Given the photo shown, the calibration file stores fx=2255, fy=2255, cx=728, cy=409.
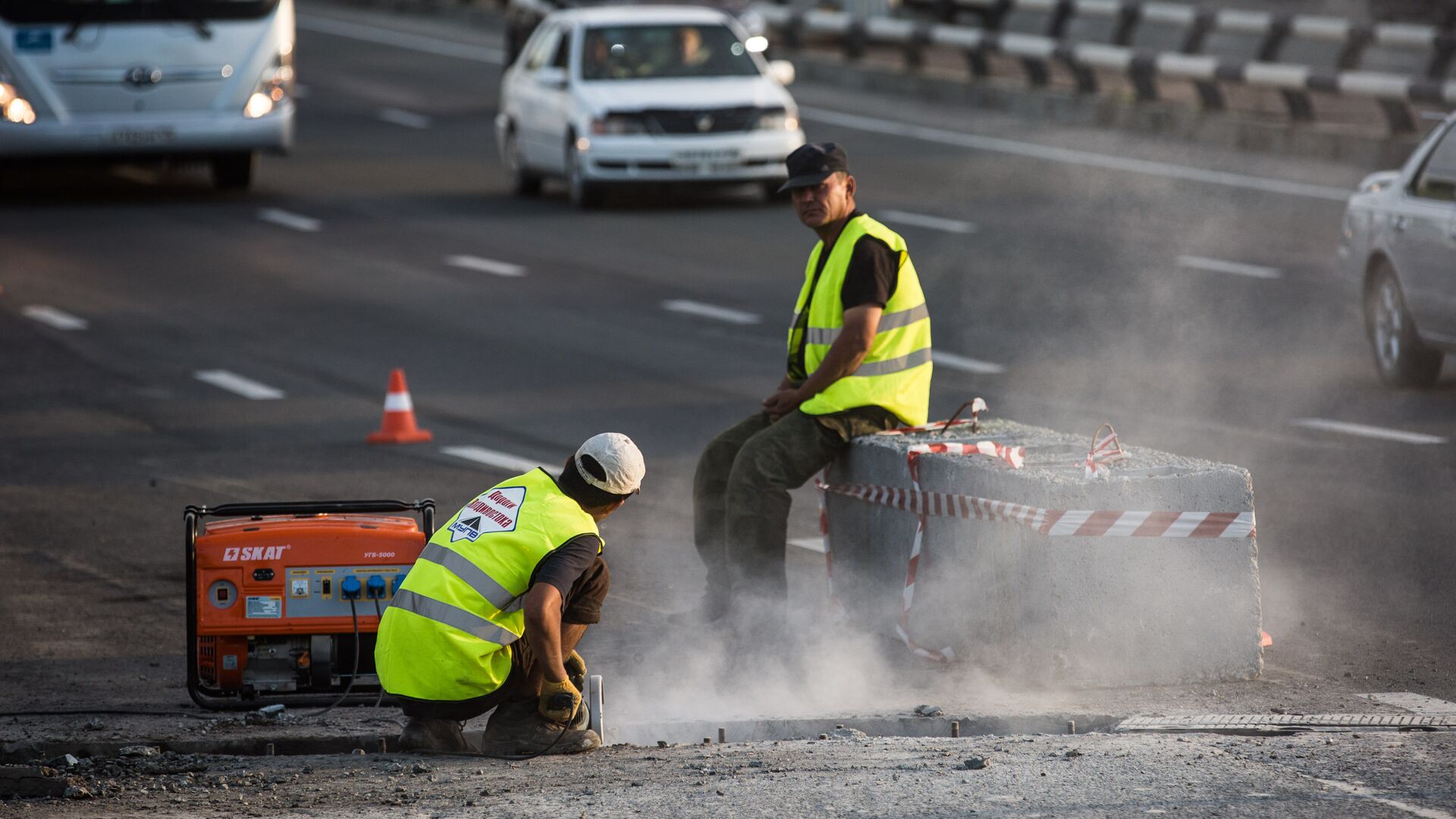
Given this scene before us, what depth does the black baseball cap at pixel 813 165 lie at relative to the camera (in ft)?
28.1

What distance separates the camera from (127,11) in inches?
875

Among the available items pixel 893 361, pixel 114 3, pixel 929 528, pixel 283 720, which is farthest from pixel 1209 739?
pixel 114 3

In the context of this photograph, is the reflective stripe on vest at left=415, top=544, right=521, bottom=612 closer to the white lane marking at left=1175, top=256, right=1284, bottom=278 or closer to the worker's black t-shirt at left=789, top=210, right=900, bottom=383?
the worker's black t-shirt at left=789, top=210, right=900, bottom=383

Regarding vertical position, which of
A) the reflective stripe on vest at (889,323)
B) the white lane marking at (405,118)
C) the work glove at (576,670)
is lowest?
the white lane marking at (405,118)

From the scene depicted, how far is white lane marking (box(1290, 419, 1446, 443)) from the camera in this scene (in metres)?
12.1

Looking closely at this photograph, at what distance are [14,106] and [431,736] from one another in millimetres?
16711

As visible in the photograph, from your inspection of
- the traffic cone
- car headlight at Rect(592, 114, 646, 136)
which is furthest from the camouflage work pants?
car headlight at Rect(592, 114, 646, 136)

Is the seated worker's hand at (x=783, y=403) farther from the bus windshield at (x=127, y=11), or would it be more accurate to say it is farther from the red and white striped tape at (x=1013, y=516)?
the bus windshield at (x=127, y=11)

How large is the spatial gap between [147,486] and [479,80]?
961 inches

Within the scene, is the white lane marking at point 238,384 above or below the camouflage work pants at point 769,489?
below

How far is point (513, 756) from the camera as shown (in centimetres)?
704

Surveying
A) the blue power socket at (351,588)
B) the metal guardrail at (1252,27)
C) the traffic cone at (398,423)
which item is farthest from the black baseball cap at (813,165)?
the metal guardrail at (1252,27)

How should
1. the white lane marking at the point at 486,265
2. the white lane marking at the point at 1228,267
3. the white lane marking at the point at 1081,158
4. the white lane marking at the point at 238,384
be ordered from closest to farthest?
the white lane marking at the point at 238,384 → the white lane marking at the point at 1228,267 → the white lane marking at the point at 486,265 → the white lane marking at the point at 1081,158

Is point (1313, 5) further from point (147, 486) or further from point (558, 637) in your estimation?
point (558, 637)
